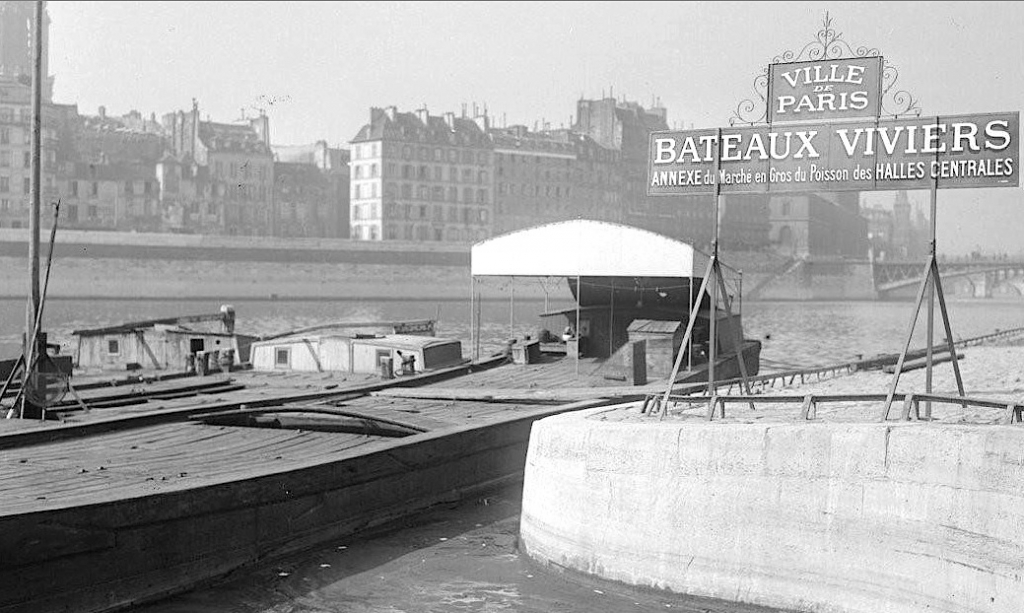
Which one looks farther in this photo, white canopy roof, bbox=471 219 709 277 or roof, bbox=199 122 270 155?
roof, bbox=199 122 270 155

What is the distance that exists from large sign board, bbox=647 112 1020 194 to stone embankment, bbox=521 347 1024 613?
10.2 ft

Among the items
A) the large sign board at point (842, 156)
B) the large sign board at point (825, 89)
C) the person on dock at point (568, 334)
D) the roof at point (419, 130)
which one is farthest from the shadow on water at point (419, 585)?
the roof at point (419, 130)

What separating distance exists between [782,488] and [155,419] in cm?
1001

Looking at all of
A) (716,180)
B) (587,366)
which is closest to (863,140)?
(716,180)

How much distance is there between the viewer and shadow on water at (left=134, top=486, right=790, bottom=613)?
1164cm

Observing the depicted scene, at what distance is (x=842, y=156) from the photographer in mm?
13586

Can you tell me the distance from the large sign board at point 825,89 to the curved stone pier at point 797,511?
14.5 feet

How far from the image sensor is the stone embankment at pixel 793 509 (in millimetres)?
9883

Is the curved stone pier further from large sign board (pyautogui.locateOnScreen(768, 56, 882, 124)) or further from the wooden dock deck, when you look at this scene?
large sign board (pyautogui.locateOnScreen(768, 56, 882, 124))

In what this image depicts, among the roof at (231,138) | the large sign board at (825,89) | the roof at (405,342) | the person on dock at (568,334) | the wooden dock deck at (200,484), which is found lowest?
the wooden dock deck at (200,484)

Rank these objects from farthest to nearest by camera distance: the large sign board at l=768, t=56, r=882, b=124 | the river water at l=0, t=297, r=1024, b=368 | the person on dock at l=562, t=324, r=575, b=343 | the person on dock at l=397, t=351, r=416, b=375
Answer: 1. the river water at l=0, t=297, r=1024, b=368
2. the person on dock at l=562, t=324, r=575, b=343
3. the person on dock at l=397, t=351, r=416, b=375
4. the large sign board at l=768, t=56, r=882, b=124

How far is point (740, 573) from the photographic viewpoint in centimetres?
1112

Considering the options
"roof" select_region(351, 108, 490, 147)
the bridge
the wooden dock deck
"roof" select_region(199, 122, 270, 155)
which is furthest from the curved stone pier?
"roof" select_region(199, 122, 270, 155)

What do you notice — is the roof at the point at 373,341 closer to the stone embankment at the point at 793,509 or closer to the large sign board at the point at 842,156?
the large sign board at the point at 842,156
